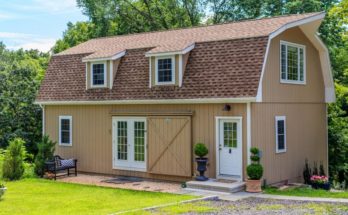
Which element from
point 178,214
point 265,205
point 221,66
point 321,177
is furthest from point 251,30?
point 178,214

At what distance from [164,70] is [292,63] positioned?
4.67 m

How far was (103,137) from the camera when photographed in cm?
1756

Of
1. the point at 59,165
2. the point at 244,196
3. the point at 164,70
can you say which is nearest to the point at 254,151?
the point at 244,196

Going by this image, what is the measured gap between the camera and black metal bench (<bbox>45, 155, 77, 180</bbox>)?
16.6m

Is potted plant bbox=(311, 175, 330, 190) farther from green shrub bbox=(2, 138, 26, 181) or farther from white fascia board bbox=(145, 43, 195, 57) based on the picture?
green shrub bbox=(2, 138, 26, 181)

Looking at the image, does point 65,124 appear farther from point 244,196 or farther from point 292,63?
point 292,63

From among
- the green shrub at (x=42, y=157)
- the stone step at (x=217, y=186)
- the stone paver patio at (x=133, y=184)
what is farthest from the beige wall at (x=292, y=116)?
the green shrub at (x=42, y=157)

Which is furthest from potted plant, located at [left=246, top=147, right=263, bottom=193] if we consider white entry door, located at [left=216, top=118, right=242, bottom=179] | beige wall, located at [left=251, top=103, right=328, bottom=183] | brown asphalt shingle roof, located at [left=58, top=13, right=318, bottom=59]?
brown asphalt shingle roof, located at [left=58, top=13, right=318, bottom=59]

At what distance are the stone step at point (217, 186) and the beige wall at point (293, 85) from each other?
2.86 meters

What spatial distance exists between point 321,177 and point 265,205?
5.16 meters

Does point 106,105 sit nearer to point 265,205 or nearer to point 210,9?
point 265,205

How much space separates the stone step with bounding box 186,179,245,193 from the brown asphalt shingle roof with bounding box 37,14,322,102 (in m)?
2.70

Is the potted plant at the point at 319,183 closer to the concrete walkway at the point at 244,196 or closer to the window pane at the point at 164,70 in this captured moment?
the concrete walkway at the point at 244,196

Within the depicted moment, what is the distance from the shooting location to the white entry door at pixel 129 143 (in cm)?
1653
